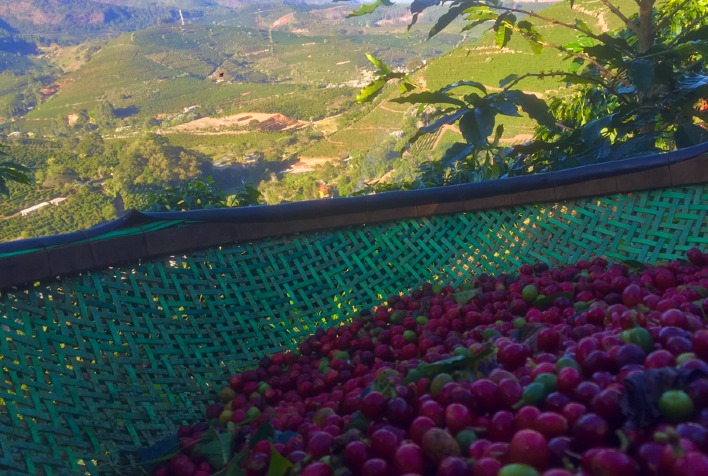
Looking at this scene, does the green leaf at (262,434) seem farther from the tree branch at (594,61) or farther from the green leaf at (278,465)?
the tree branch at (594,61)

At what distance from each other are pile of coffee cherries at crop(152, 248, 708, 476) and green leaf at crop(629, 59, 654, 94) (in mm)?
1024

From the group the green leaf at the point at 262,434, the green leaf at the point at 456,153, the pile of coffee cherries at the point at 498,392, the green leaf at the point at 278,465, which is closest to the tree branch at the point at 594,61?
the green leaf at the point at 456,153

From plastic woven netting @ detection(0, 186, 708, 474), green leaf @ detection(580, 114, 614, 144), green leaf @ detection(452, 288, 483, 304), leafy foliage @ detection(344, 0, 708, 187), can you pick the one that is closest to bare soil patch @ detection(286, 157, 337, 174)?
leafy foliage @ detection(344, 0, 708, 187)

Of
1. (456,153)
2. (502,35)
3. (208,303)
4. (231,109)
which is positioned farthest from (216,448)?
(231,109)

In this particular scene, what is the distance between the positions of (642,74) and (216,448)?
2.35 meters

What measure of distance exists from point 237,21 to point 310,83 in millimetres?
74503

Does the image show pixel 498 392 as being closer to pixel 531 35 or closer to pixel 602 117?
pixel 602 117

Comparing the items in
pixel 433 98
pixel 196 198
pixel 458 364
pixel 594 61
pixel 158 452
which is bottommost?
pixel 196 198

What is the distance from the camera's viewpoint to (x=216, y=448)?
140 centimetres

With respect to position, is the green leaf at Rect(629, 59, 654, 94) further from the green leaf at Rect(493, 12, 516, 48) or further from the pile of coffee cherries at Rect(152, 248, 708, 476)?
the pile of coffee cherries at Rect(152, 248, 708, 476)

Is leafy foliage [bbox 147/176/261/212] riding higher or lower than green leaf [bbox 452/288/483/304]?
lower

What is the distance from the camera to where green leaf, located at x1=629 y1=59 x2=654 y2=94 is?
274 centimetres

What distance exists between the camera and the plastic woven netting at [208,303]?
1562 millimetres

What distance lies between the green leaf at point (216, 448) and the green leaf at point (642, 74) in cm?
226
